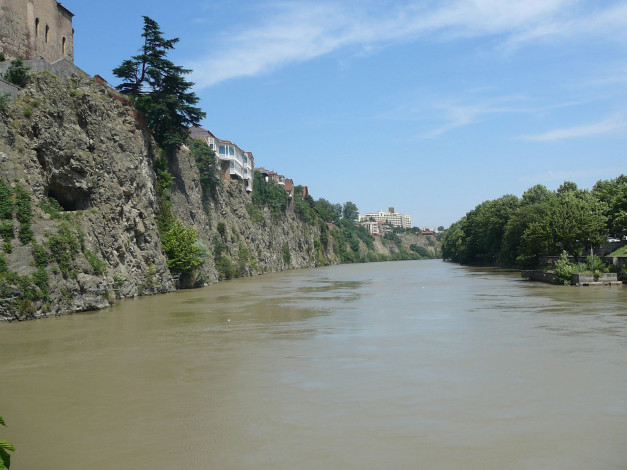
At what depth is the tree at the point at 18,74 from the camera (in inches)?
1172

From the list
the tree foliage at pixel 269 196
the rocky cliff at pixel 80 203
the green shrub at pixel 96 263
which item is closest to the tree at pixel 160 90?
the rocky cliff at pixel 80 203

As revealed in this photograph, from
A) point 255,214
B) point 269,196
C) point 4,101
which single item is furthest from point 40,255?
point 269,196

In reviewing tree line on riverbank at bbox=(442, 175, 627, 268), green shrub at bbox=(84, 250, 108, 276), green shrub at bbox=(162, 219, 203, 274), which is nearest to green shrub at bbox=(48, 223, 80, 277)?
green shrub at bbox=(84, 250, 108, 276)

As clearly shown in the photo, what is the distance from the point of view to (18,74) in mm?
29938

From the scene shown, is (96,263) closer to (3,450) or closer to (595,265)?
(3,450)

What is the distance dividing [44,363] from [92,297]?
13603mm

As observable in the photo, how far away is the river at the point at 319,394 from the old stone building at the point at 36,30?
68.9 ft

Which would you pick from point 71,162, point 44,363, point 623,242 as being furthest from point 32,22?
point 623,242

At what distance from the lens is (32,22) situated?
36.9 metres

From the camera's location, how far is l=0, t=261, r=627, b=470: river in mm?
8164

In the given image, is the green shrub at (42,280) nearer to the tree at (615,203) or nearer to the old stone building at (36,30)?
the old stone building at (36,30)

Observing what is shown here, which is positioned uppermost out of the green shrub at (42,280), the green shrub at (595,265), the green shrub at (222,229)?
the green shrub at (222,229)

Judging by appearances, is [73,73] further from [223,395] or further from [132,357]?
[223,395]

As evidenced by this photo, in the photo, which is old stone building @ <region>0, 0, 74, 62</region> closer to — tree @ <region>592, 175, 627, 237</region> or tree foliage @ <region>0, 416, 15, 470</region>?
tree foliage @ <region>0, 416, 15, 470</region>
